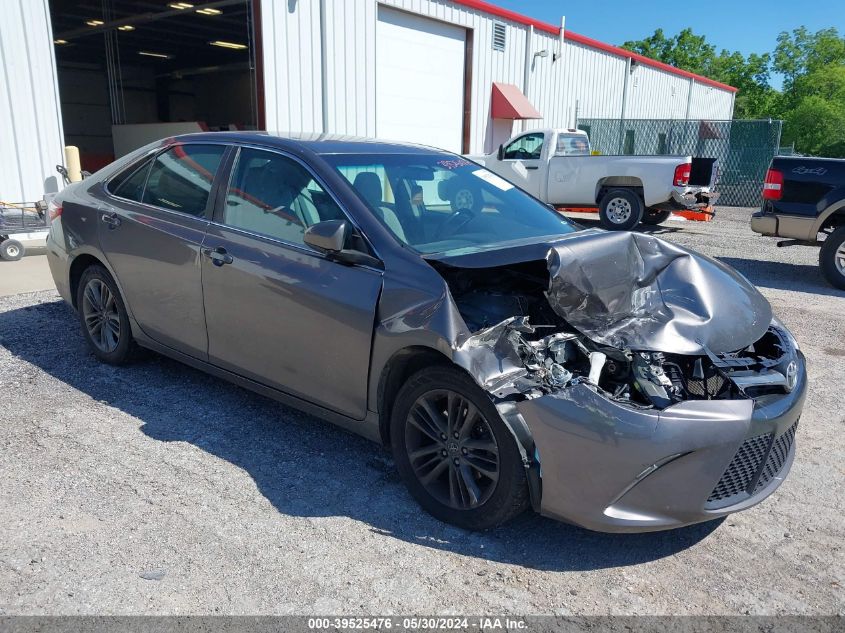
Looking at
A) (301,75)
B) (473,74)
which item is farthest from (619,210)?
(301,75)

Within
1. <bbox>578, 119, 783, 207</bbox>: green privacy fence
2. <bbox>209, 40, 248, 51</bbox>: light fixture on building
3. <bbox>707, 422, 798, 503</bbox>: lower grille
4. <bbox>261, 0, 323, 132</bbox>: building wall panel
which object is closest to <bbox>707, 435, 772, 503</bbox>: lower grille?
<bbox>707, 422, 798, 503</bbox>: lower grille

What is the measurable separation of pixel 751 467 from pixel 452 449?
1311 mm

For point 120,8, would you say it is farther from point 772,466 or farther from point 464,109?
point 772,466

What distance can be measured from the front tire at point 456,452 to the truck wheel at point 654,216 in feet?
38.7

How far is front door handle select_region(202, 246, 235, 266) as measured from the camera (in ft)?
13.0

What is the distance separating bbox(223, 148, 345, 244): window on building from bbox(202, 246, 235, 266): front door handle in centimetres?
18

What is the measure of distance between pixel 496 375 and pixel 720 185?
20900 millimetres

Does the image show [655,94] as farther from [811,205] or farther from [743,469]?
[743,469]

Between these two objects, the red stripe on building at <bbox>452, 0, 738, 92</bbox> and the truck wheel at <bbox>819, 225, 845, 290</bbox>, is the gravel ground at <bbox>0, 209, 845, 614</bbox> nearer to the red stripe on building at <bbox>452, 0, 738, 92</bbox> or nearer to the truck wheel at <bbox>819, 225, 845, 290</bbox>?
the truck wheel at <bbox>819, 225, 845, 290</bbox>

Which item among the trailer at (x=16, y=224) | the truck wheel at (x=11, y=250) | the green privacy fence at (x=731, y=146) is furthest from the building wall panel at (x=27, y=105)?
the green privacy fence at (x=731, y=146)

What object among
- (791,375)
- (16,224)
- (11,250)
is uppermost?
(791,375)

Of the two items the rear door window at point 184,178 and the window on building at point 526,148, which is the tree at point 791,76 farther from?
the rear door window at point 184,178

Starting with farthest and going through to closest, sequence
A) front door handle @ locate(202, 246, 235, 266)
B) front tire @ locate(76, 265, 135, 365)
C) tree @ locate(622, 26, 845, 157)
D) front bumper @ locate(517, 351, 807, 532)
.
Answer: tree @ locate(622, 26, 845, 157), front tire @ locate(76, 265, 135, 365), front door handle @ locate(202, 246, 235, 266), front bumper @ locate(517, 351, 807, 532)

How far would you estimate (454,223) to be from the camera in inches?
155
